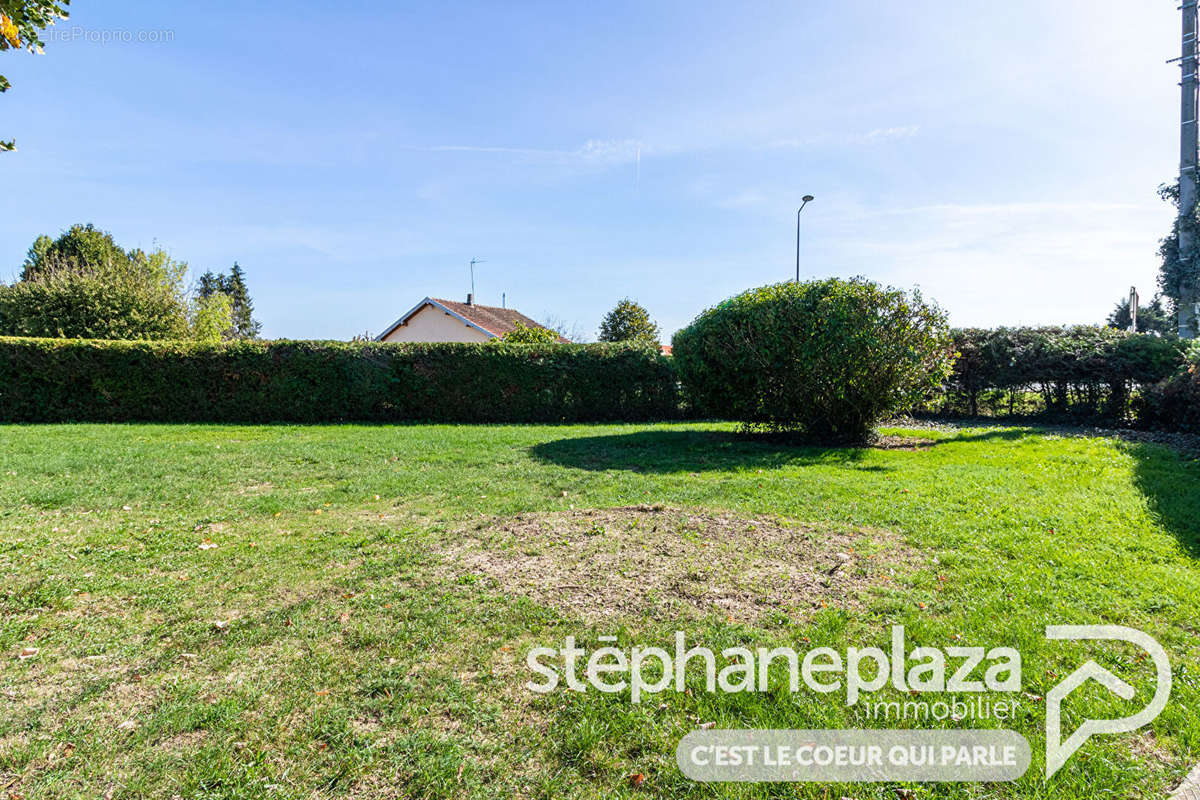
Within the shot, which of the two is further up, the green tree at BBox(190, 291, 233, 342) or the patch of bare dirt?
the green tree at BBox(190, 291, 233, 342)

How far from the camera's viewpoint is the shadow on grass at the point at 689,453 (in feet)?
27.3

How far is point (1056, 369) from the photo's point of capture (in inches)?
512

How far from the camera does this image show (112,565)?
13.8 ft

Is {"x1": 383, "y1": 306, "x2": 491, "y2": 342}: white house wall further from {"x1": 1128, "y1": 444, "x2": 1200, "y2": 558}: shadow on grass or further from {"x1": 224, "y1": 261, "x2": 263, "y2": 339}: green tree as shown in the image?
{"x1": 224, "y1": 261, "x2": 263, "y2": 339}: green tree

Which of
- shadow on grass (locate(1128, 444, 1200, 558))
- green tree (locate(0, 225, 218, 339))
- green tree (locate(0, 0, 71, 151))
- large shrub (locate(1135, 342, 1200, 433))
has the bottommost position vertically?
shadow on grass (locate(1128, 444, 1200, 558))

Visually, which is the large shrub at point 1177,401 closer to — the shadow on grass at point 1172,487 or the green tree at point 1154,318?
the shadow on grass at point 1172,487

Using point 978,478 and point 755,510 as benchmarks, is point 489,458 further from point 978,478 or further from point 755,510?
point 978,478

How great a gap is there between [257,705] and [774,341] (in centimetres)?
883

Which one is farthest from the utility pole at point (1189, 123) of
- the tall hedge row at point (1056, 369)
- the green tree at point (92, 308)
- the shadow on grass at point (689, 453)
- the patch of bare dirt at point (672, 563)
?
the green tree at point (92, 308)

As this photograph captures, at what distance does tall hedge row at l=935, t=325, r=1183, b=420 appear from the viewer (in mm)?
12133

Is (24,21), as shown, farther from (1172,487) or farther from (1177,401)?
(1177,401)

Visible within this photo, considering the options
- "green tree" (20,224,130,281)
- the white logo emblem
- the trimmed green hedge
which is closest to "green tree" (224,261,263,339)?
"green tree" (20,224,130,281)

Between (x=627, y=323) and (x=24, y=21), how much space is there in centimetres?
3563

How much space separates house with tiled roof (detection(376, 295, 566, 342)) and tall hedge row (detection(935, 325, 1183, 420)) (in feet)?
68.4
